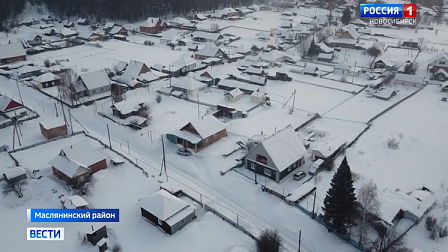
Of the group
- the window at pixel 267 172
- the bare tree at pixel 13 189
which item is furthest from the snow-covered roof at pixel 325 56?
the bare tree at pixel 13 189

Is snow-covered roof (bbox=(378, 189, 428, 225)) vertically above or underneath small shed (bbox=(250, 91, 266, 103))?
underneath

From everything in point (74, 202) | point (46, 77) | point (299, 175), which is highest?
point (46, 77)

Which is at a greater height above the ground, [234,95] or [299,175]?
[234,95]

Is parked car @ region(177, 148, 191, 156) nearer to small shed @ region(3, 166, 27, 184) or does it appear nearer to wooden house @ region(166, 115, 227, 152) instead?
wooden house @ region(166, 115, 227, 152)

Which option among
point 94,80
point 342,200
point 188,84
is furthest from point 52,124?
point 342,200

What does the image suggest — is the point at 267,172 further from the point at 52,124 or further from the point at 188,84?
the point at 52,124

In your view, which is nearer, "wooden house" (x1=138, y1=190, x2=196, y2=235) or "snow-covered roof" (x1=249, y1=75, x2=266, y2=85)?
"wooden house" (x1=138, y1=190, x2=196, y2=235)

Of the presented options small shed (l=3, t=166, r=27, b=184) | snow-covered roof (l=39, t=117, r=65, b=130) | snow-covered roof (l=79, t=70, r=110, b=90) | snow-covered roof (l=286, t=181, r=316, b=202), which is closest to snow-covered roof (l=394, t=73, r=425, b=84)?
snow-covered roof (l=286, t=181, r=316, b=202)
